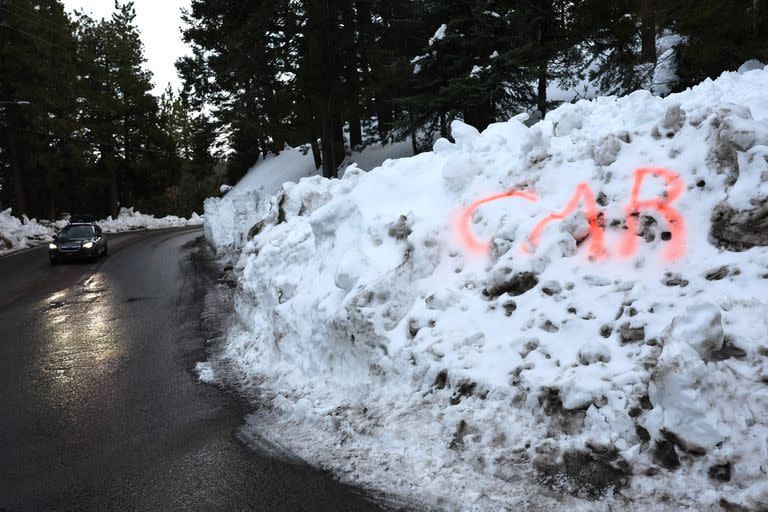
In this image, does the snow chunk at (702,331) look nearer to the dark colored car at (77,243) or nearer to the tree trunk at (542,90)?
the tree trunk at (542,90)

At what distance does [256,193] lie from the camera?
19.5m

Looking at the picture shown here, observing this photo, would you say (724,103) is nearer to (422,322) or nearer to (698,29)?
(422,322)

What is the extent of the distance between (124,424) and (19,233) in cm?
2607

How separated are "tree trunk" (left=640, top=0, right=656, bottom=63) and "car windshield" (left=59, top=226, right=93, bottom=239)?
62.3 feet

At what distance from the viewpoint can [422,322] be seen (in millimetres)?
5680

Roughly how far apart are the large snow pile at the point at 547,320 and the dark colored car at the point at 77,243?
13.9 m

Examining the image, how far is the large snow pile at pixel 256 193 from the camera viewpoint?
1906cm

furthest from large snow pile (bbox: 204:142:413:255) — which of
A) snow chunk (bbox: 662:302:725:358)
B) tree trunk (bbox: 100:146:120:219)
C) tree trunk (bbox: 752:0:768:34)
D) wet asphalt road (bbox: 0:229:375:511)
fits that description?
snow chunk (bbox: 662:302:725:358)

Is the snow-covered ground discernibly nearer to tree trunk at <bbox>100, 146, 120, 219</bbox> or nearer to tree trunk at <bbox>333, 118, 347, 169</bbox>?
tree trunk at <bbox>100, 146, 120, 219</bbox>

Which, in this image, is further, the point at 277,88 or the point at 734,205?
the point at 277,88

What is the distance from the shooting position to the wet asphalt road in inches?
168

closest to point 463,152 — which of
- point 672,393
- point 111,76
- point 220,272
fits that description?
point 672,393

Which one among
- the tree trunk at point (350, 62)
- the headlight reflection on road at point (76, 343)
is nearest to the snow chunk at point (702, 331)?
the headlight reflection on road at point (76, 343)

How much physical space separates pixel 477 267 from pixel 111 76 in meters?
44.8
